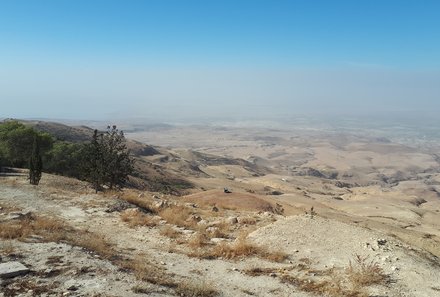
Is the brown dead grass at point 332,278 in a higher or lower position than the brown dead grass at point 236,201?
higher

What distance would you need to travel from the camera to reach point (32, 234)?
1370 cm

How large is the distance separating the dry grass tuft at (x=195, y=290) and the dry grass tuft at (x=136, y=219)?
756cm

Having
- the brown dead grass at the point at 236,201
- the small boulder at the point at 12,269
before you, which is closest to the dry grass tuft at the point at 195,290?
the small boulder at the point at 12,269

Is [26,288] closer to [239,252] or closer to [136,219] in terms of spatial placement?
[239,252]

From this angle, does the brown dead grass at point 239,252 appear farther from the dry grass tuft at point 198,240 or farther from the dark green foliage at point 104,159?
the dark green foliage at point 104,159

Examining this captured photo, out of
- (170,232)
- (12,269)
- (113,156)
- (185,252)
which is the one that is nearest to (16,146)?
(113,156)

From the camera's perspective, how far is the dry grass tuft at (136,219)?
17.5 metres

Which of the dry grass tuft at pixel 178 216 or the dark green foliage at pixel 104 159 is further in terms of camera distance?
the dark green foliage at pixel 104 159

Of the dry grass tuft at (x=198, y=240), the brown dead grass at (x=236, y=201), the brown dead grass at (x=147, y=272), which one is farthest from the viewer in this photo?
the brown dead grass at (x=236, y=201)

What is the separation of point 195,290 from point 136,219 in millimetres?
8394

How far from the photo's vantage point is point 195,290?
992cm

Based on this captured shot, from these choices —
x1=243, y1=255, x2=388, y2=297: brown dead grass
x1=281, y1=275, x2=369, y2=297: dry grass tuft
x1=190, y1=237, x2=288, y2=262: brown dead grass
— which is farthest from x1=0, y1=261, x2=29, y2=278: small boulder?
x1=281, y1=275, x2=369, y2=297: dry grass tuft

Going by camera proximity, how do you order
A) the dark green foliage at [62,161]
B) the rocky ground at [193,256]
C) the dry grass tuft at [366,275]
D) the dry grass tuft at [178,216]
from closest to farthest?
the rocky ground at [193,256], the dry grass tuft at [366,275], the dry grass tuft at [178,216], the dark green foliage at [62,161]

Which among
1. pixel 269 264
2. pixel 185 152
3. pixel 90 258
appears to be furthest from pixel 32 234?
pixel 185 152
